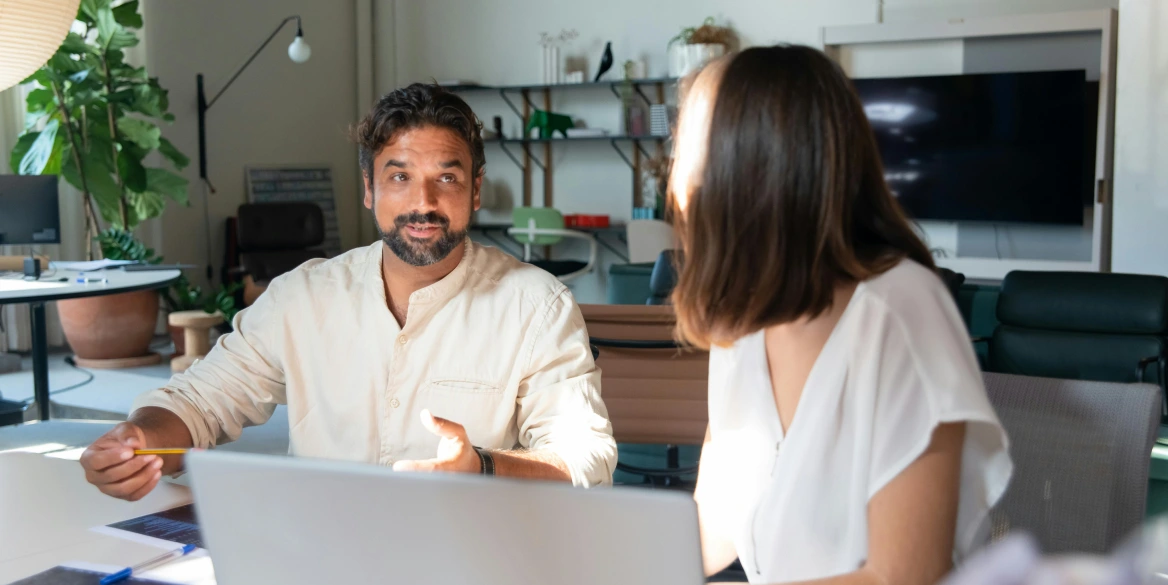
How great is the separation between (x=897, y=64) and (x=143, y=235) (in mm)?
5065

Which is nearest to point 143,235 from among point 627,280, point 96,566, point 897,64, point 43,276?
point 43,276

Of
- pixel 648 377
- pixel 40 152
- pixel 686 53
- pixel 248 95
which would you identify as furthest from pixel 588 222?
pixel 648 377

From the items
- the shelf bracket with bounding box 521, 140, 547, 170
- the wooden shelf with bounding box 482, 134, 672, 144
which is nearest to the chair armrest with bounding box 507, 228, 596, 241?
the wooden shelf with bounding box 482, 134, 672, 144

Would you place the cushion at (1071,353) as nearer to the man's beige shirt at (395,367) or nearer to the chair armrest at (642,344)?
the chair armrest at (642,344)

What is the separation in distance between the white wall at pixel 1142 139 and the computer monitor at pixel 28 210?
5.22m

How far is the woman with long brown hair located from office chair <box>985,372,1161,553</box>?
29 cm

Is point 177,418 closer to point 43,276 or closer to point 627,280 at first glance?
point 627,280

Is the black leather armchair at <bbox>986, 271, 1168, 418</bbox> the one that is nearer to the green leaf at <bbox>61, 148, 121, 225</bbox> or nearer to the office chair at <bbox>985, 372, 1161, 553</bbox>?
the office chair at <bbox>985, 372, 1161, 553</bbox>

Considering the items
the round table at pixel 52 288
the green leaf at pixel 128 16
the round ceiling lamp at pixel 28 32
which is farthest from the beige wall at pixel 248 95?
the round ceiling lamp at pixel 28 32

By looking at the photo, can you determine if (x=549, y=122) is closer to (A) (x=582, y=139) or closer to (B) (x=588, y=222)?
(A) (x=582, y=139)

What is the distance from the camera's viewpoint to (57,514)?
4.47ft

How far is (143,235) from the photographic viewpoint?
6922mm

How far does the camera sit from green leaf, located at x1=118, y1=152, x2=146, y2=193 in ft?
19.7

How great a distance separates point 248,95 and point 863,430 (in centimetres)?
748
